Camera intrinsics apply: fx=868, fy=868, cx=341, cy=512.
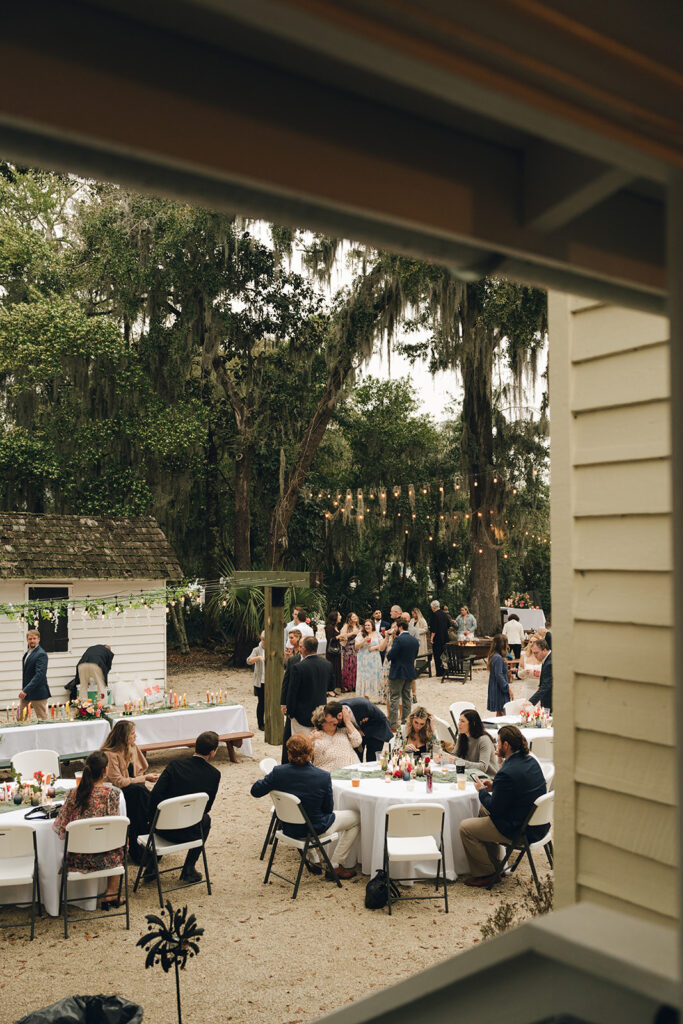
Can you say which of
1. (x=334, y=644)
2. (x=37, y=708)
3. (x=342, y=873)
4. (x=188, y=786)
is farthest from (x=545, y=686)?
(x=37, y=708)

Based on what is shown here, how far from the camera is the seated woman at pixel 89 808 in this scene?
6633 mm

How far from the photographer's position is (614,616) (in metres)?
2.95

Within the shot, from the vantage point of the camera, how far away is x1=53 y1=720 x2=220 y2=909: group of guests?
665cm

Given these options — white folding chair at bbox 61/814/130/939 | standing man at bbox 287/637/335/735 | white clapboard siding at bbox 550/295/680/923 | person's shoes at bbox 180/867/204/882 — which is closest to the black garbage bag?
white folding chair at bbox 61/814/130/939

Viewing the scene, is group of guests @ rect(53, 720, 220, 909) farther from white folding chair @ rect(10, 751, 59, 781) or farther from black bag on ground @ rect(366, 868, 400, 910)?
black bag on ground @ rect(366, 868, 400, 910)

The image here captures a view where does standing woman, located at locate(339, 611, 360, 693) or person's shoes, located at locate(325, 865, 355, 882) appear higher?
standing woman, located at locate(339, 611, 360, 693)

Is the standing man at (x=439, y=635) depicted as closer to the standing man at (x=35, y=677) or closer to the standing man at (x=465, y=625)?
the standing man at (x=465, y=625)

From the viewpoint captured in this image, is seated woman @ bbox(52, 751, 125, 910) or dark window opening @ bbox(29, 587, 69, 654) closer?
seated woman @ bbox(52, 751, 125, 910)

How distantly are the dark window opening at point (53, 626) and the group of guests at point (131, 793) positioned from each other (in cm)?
806

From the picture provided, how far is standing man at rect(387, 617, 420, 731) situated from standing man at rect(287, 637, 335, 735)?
269 centimetres

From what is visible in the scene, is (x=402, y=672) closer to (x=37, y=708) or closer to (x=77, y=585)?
(x=37, y=708)

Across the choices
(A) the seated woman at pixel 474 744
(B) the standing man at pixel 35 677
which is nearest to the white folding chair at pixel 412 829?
(A) the seated woman at pixel 474 744

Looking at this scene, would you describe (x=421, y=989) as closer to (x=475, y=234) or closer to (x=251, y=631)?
(x=475, y=234)

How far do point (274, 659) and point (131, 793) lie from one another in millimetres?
4723
